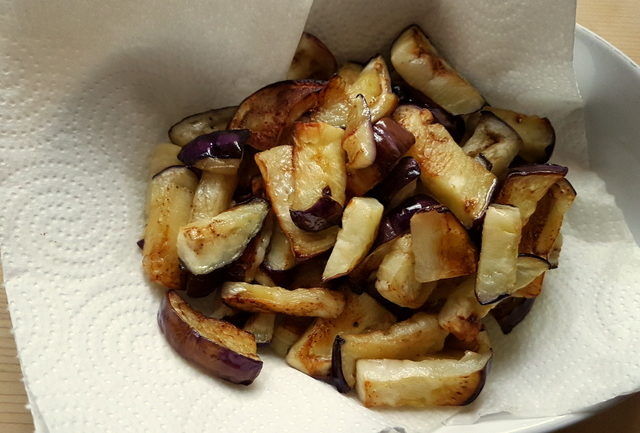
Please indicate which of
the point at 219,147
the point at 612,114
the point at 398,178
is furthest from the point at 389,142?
the point at 612,114

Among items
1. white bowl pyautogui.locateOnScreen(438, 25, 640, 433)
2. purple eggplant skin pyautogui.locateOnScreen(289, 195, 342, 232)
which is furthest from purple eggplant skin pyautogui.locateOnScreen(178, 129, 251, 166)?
white bowl pyautogui.locateOnScreen(438, 25, 640, 433)

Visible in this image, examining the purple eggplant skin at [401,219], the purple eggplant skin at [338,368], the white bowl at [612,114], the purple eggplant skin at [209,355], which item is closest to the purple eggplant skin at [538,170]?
the purple eggplant skin at [401,219]

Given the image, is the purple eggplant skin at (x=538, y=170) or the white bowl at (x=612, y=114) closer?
the purple eggplant skin at (x=538, y=170)

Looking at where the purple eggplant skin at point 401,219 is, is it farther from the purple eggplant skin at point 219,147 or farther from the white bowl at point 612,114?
the white bowl at point 612,114

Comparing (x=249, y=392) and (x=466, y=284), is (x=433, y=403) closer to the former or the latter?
(x=466, y=284)

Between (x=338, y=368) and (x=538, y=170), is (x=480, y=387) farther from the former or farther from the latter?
(x=538, y=170)

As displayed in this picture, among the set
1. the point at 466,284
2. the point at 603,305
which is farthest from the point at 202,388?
the point at 603,305
